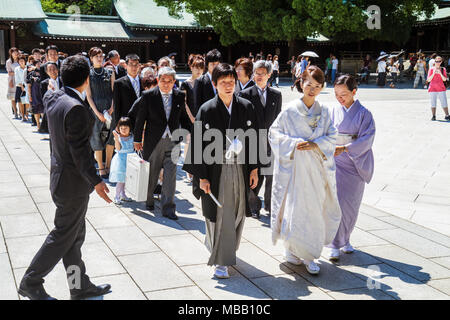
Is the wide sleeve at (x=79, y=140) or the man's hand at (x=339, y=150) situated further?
the man's hand at (x=339, y=150)

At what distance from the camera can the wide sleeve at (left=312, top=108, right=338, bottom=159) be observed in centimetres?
414

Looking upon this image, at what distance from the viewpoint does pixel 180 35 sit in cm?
3350

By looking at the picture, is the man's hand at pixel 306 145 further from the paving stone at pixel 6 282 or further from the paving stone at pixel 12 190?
the paving stone at pixel 12 190

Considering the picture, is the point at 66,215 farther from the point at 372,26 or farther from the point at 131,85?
the point at 372,26

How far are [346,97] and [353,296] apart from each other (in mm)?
1895

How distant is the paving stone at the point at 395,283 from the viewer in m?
3.88

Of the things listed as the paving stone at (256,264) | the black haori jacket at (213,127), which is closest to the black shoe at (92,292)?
the black haori jacket at (213,127)

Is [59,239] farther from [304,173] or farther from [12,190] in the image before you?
[12,190]

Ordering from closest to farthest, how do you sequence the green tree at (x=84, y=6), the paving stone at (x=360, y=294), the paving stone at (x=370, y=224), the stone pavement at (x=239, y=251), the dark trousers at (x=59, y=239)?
the dark trousers at (x=59, y=239), the paving stone at (x=360, y=294), the stone pavement at (x=239, y=251), the paving stone at (x=370, y=224), the green tree at (x=84, y=6)

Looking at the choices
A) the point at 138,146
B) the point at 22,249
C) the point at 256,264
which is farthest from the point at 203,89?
the point at 22,249

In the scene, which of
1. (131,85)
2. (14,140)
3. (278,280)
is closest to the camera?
(278,280)

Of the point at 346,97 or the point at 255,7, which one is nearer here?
the point at 346,97

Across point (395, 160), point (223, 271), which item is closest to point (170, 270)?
point (223, 271)

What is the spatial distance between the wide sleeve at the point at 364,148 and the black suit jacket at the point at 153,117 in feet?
7.46
